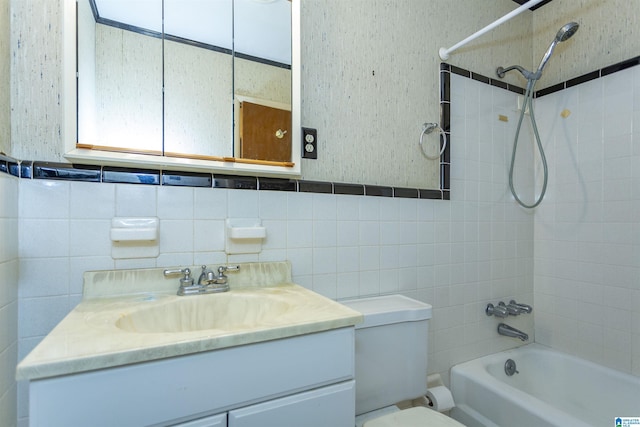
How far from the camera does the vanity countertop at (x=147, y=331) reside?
569mm

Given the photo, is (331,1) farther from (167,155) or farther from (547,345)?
(547,345)

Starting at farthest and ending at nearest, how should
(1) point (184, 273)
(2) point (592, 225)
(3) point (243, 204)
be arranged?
(2) point (592, 225), (3) point (243, 204), (1) point (184, 273)

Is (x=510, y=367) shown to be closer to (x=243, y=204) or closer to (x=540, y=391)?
(x=540, y=391)

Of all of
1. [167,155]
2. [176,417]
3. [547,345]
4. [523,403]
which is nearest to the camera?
[176,417]

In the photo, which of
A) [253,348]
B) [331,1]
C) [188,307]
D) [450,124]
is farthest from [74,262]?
[450,124]

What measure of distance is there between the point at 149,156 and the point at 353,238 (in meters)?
0.85

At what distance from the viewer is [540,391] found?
1734 millimetres

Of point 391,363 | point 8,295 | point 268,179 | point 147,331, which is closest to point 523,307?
point 391,363

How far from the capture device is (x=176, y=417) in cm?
63

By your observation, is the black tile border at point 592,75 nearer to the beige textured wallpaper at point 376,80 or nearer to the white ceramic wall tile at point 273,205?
the beige textured wallpaper at point 376,80

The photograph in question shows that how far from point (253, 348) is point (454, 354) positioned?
135 centimetres

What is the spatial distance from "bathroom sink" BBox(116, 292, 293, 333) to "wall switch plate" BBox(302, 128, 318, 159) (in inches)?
23.3

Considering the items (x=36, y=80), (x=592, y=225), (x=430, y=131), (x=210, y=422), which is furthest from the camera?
(x=592, y=225)

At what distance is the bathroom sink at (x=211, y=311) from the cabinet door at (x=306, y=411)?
0.24 meters
